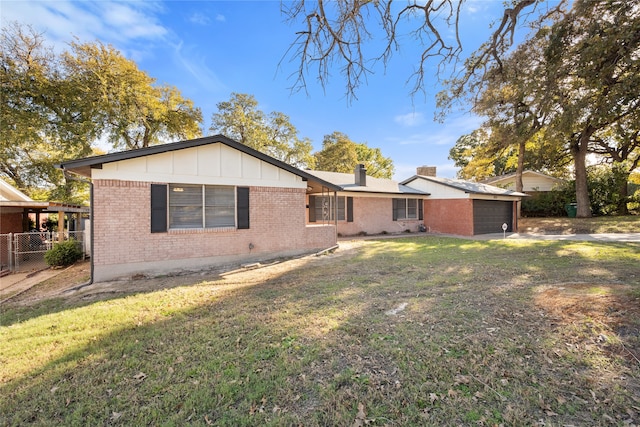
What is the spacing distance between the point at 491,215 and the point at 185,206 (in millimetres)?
17114

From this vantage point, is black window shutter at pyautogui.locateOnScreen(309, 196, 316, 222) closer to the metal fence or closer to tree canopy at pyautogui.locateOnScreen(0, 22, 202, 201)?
the metal fence

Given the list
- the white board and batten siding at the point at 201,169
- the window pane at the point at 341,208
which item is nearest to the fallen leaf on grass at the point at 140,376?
the white board and batten siding at the point at 201,169

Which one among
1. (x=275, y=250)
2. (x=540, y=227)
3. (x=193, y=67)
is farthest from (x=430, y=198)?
(x=193, y=67)

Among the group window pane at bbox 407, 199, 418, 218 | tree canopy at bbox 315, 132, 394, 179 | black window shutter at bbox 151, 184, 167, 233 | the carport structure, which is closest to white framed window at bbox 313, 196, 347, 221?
window pane at bbox 407, 199, 418, 218

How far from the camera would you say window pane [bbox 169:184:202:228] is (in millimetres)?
7969

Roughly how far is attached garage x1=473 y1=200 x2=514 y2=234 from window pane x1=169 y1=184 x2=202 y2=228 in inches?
586

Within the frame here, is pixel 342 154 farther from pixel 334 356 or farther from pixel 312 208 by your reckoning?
pixel 334 356

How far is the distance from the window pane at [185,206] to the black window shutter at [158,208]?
22 cm

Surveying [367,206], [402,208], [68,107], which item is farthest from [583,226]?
[68,107]

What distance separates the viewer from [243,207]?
8930 mm

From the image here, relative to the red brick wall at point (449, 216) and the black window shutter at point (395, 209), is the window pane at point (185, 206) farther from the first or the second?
the red brick wall at point (449, 216)

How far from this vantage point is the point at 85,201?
2834 cm

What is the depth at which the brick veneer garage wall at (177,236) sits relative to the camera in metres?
7.11

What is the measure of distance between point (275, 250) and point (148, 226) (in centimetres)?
386
